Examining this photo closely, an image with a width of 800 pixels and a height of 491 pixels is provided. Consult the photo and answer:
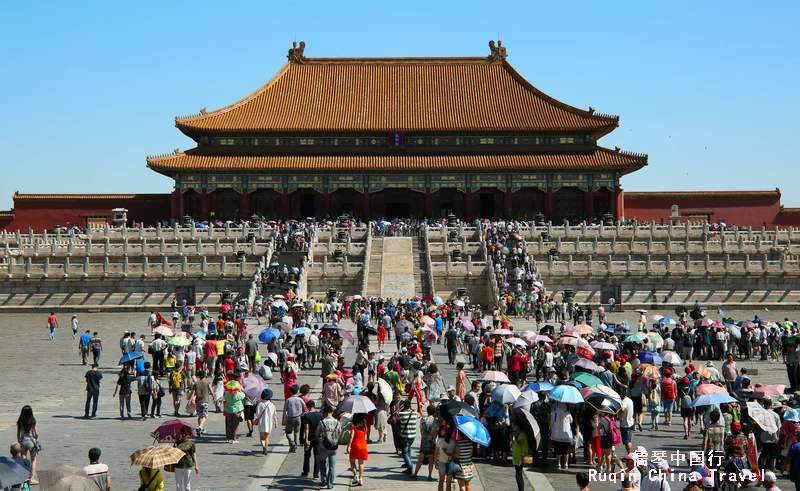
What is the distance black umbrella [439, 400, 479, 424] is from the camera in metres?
16.1

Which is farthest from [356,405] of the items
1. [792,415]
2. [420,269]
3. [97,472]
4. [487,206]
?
[487,206]

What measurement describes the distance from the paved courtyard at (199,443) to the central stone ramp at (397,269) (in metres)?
14.6

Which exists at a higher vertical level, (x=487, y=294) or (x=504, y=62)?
(x=504, y=62)

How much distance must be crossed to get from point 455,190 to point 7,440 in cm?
5423

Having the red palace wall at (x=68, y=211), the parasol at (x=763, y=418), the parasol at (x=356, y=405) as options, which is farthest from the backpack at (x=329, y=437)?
the red palace wall at (x=68, y=211)

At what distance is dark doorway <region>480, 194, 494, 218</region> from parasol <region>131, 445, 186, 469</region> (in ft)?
192

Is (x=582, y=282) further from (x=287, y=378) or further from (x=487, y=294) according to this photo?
(x=287, y=378)

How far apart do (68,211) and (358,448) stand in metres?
56.1

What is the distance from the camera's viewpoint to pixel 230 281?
49688mm

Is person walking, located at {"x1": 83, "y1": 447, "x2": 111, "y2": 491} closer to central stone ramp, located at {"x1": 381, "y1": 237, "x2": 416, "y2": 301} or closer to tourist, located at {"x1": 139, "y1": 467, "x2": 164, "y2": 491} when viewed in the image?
tourist, located at {"x1": 139, "y1": 467, "x2": 164, "y2": 491}

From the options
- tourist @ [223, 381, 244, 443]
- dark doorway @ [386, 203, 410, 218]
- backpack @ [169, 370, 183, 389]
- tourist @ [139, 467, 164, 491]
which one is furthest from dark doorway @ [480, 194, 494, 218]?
tourist @ [139, 467, 164, 491]

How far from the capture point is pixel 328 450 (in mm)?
16812

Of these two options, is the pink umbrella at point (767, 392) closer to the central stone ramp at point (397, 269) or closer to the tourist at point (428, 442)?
the tourist at point (428, 442)

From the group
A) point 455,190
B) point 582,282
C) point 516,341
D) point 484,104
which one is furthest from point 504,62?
point 516,341
